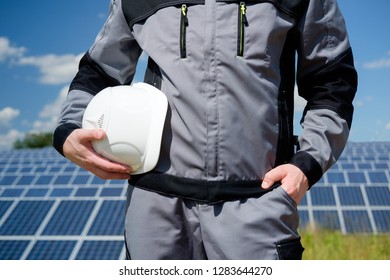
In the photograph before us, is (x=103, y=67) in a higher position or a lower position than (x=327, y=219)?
higher

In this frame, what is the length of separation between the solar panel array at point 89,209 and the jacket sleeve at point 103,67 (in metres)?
5.00

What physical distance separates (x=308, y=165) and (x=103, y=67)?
0.87 metres

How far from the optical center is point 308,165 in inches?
72.9

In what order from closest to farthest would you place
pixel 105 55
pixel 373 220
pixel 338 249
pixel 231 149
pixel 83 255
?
1. pixel 231 149
2. pixel 105 55
3. pixel 83 255
4. pixel 338 249
5. pixel 373 220

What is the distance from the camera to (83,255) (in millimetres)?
7062

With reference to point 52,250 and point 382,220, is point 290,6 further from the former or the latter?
point 382,220

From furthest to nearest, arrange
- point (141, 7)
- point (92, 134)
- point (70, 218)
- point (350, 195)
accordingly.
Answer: point (350, 195) < point (70, 218) < point (141, 7) < point (92, 134)

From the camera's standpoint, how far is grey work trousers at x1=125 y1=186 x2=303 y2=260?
1.77 m

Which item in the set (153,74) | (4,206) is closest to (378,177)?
(4,206)

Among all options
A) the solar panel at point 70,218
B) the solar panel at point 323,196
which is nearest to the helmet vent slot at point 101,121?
the solar panel at point 70,218

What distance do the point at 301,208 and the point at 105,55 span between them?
740 centimetres

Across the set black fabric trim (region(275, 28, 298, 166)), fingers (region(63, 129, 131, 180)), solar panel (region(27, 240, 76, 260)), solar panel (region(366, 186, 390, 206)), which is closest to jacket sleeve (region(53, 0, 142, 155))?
fingers (region(63, 129, 131, 180))

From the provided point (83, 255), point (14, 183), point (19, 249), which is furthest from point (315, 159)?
point (14, 183)
